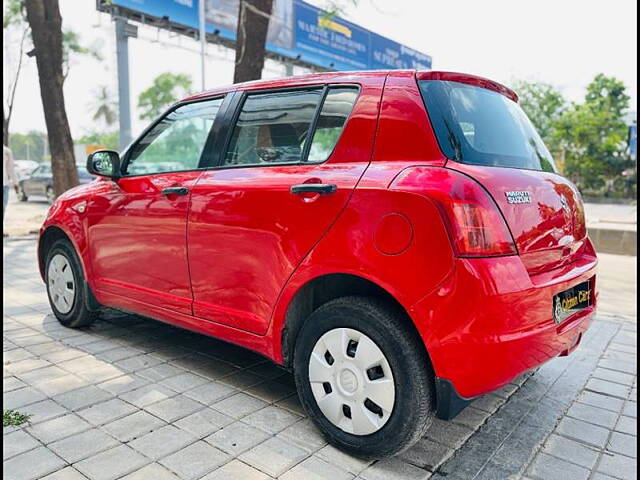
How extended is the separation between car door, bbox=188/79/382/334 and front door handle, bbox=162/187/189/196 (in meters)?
0.08

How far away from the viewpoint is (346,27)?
1022 inches

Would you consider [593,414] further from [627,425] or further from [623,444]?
[623,444]

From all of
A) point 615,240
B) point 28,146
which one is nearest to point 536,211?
point 615,240

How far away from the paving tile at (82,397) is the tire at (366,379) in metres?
1.20

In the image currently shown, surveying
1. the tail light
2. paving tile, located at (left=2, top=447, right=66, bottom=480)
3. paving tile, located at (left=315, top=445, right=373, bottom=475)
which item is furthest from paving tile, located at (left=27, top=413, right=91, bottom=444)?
the tail light

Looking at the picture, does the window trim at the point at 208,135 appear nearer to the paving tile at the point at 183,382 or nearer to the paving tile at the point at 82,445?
the paving tile at the point at 183,382

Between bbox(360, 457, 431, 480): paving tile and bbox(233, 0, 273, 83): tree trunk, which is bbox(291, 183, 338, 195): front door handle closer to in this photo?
bbox(360, 457, 431, 480): paving tile

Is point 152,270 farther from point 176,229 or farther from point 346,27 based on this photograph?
point 346,27

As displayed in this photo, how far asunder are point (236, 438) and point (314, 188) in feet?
4.18

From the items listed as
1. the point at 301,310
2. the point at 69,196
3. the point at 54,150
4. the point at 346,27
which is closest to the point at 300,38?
the point at 346,27

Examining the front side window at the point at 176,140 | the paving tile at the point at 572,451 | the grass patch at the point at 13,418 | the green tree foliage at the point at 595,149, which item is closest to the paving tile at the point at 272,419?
the grass patch at the point at 13,418

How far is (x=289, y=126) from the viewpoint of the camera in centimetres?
283

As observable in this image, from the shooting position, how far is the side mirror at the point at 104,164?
3631 millimetres

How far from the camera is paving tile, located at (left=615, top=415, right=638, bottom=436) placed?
9.09ft
